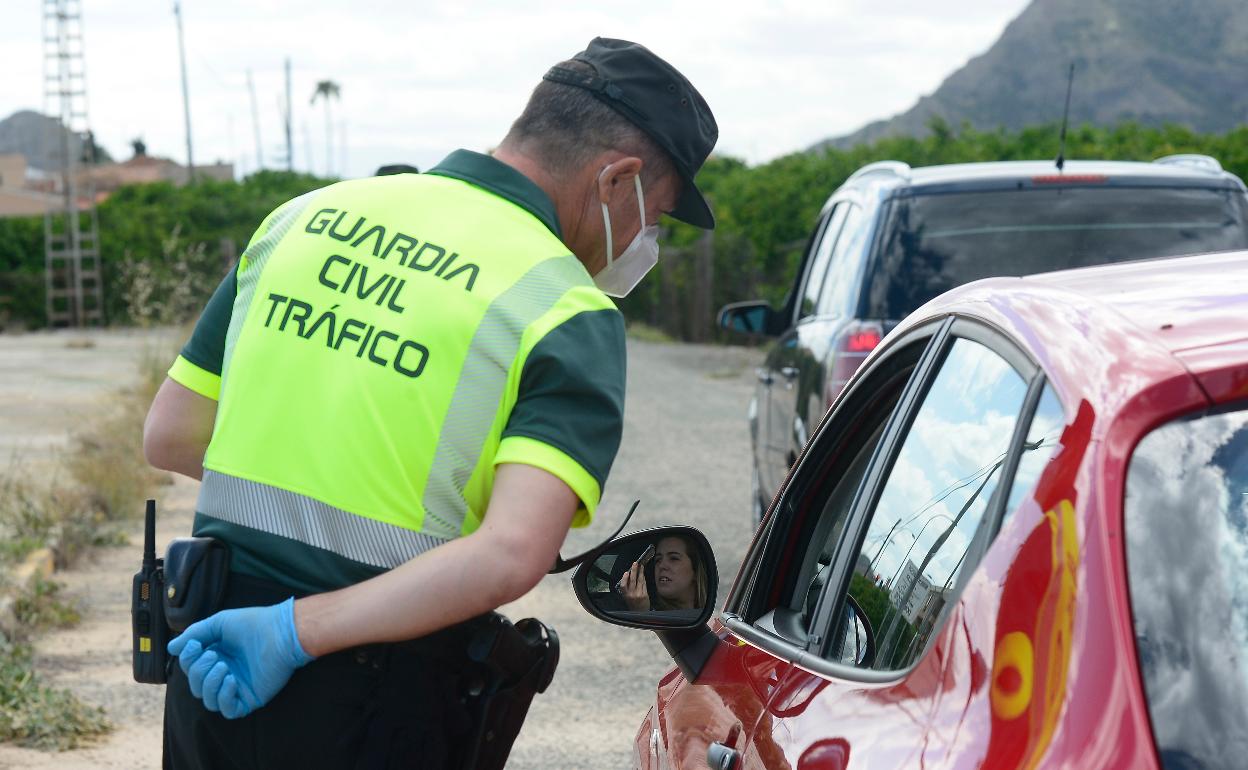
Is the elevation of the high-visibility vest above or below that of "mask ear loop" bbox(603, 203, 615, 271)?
below

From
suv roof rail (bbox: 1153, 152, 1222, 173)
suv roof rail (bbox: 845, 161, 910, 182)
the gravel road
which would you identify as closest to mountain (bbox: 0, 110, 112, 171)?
the gravel road

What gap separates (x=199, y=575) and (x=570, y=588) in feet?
18.6

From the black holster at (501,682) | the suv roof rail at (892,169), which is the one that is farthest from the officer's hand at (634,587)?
the suv roof rail at (892,169)

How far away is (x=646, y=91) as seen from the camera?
258 cm

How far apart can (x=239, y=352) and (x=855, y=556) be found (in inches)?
37.3

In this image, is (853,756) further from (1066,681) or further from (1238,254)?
(1238,254)

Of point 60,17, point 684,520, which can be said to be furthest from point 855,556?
point 60,17

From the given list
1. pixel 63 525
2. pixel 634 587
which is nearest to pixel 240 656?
pixel 634 587

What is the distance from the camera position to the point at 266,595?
234cm

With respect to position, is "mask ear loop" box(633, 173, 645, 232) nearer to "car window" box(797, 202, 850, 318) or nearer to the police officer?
the police officer

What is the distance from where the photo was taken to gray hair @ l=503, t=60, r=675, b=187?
256 centimetres

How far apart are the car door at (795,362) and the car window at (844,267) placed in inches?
3.0

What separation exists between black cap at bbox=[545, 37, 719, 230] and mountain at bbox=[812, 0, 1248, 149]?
74095mm

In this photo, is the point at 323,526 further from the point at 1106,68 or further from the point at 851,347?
the point at 1106,68
